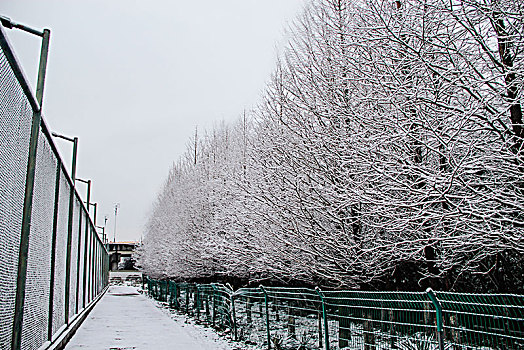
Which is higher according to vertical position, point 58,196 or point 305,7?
point 305,7

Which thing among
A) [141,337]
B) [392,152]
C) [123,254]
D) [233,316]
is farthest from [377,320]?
[123,254]

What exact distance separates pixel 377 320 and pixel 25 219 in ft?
13.0

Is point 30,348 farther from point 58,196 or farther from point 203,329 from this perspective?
point 203,329

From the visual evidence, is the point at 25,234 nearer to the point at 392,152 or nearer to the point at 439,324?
the point at 439,324

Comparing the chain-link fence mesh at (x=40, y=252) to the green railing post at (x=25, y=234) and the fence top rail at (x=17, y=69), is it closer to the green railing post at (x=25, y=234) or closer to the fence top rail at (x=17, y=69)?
the green railing post at (x=25, y=234)

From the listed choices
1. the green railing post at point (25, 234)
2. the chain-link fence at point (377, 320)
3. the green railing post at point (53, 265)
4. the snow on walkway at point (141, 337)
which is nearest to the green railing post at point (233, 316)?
the chain-link fence at point (377, 320)

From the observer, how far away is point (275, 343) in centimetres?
786

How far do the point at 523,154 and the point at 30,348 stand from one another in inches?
229

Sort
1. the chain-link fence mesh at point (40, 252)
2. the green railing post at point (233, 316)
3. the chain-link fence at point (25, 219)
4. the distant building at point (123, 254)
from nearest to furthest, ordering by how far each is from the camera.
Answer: the chain-link fence at point (25, 219), the chain-link fence mesh at point (40, 252), the green railing post at point (233, 316), the distant building at point (123, 254)

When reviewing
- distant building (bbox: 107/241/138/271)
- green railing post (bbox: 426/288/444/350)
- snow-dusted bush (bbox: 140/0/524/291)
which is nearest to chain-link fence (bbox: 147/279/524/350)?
green railing post (bbox: 426/288/444/350)

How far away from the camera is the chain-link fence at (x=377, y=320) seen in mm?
4086

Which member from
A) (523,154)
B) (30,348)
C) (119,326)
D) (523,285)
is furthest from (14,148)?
(119,326)

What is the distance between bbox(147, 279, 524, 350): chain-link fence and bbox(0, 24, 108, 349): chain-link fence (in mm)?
3761

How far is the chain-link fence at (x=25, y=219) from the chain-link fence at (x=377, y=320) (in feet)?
12.3
